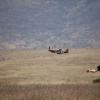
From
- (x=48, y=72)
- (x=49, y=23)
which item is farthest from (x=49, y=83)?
(x=49, y=23)

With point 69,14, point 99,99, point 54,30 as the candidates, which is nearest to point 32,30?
point 54,30

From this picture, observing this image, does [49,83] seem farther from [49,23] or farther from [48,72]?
[49,23]

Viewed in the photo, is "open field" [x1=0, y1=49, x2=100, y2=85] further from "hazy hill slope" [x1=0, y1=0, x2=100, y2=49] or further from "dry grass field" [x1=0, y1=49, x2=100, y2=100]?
"hazy hill slope" [x1=0, y1=0, x2=100, y2=49]

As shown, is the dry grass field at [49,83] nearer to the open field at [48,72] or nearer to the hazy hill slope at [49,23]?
the open field at [48,72]

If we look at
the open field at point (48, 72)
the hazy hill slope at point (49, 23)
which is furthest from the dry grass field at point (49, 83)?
the hazy hill slope at point (49, 23)

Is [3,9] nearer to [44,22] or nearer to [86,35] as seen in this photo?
[44,22]

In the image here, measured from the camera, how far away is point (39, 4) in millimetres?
150875

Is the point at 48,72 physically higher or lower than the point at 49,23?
lower

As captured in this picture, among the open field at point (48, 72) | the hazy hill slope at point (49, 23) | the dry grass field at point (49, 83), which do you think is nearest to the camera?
the dry grass field at point (49, 83)

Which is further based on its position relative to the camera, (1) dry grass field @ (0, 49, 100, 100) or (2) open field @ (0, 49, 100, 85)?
(2) open field @ (0, 49, 100, 85)

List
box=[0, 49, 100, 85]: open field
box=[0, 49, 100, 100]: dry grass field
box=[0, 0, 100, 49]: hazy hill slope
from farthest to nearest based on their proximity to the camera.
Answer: box=[0, 0, 100, 49]: hazy hill slope, box=[0, 49, 100, 85]: open field, box=[0, 49, 100, 100]: dry grass field

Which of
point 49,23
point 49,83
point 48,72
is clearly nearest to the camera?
point 49,83

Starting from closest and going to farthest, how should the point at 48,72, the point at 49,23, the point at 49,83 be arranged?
the point at 49,83 < the point at 48,72 < the point at 49,23

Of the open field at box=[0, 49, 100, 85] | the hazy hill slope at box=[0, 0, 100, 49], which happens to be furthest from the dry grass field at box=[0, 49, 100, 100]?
the hazy hill slope at box=[0, 0, 100, 49]
